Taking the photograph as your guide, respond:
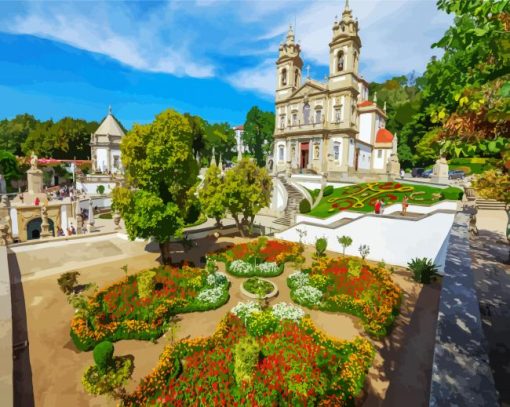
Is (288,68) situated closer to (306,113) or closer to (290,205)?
(306,113)

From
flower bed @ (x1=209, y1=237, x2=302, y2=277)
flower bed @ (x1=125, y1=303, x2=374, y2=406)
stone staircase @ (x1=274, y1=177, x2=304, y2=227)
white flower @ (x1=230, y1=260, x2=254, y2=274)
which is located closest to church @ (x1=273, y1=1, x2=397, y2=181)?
stone staircase @ (x1=274, y1=177, x2=304, y2=227)

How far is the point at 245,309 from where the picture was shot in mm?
11406

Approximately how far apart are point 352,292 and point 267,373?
6.92 meters

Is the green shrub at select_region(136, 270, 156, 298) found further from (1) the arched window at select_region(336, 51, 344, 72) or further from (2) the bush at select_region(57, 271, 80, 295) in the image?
(1) the arched window at select_region(336, 51, 344, 72)

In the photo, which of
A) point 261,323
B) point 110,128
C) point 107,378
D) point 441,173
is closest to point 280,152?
point 441,173

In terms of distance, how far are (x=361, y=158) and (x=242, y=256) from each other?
115 ft

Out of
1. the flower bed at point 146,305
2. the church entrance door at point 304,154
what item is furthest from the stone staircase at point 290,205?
the flower bed at point 146,305

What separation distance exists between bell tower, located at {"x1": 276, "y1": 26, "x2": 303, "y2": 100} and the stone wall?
1931 inches

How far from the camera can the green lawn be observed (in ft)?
75.7

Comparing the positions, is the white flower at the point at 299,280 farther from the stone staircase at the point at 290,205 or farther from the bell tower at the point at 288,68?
the bell tower at the point at 288,68

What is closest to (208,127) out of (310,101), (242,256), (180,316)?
(310,101)

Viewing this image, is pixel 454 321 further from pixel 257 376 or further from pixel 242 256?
pixel 242 256

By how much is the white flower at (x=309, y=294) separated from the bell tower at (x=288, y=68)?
141ft

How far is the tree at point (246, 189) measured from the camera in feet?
70.7
